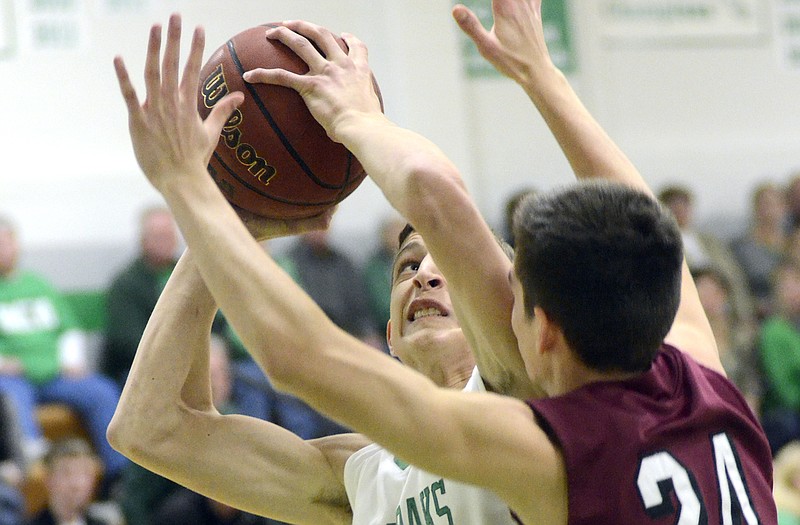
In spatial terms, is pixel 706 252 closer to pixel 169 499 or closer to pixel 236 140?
pixel 169 499

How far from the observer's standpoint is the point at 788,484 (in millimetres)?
7059

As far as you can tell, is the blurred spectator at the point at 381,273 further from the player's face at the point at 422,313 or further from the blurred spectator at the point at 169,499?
the player's face at the point at 422,313

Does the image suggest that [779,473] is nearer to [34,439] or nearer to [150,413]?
[34,439]

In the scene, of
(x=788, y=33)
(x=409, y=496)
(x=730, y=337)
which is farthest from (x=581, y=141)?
(x=788, y=33)

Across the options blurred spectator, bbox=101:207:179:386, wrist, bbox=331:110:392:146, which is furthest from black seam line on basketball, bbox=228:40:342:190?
blurred spectator, bbox=101:207:179:386

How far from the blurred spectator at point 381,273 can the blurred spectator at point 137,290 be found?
157cm

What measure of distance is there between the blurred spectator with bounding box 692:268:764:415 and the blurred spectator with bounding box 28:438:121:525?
14.0ft

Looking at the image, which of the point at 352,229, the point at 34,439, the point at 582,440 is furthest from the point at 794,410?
the point at 582,440

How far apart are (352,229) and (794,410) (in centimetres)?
366

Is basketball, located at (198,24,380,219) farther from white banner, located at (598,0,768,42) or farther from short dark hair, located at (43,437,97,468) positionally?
white banner, located at (598,0,768,42)

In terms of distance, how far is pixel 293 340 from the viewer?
1.79m

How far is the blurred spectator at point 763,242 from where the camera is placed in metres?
9.73

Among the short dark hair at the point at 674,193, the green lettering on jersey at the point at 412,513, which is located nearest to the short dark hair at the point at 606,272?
the green lettering on jersey at the point at 412,513

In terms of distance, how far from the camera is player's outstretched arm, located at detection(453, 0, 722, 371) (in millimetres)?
2402
